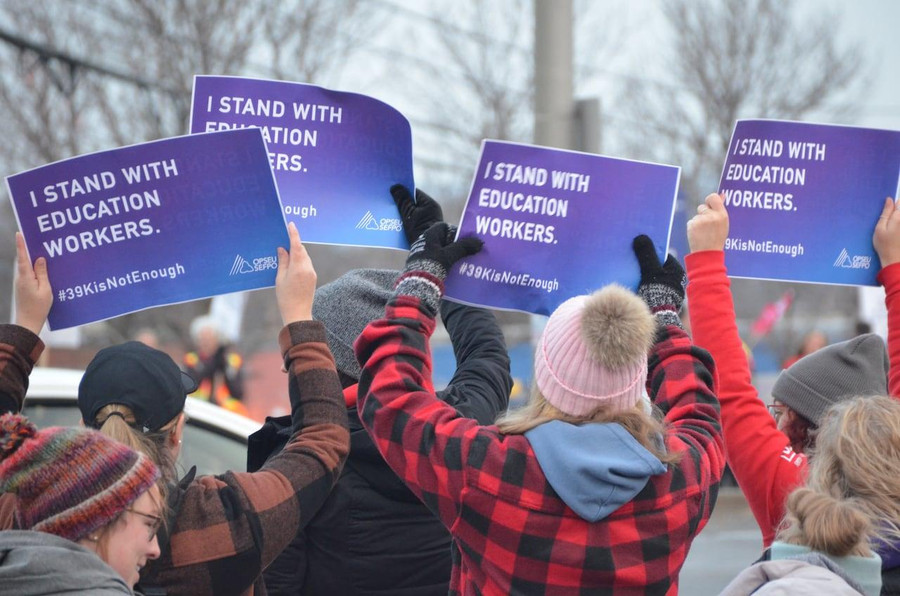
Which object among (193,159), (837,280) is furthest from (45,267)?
(837,280)

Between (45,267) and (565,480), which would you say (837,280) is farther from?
(45,267)

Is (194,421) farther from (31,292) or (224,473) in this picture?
(224,473)

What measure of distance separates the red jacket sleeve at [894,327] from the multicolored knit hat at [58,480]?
78.5 inches

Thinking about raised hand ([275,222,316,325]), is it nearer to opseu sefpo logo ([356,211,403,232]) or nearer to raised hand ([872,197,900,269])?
opseu sefpo logo ([356,211,403,232])

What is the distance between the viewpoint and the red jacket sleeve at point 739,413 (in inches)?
103

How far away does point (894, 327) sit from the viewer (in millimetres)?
2885

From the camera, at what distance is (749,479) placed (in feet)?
8.66

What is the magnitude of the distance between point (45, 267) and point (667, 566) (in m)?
1.60

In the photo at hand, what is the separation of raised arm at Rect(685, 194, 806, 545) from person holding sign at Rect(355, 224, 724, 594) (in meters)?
0.40

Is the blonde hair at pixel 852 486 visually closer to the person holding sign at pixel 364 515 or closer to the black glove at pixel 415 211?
the person holding sign at pixel 364 515

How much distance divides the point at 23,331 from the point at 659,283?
59.5 inches

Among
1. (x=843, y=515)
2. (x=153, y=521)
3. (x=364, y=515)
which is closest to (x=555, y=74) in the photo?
(x=364, y=515)

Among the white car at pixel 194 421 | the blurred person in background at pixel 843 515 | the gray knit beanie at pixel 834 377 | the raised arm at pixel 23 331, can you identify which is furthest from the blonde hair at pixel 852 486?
the white car at pixel 194 421

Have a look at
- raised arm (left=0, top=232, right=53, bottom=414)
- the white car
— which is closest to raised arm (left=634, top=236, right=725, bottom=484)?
raised arm (left=0, top=232, right=53, bottom=414)
